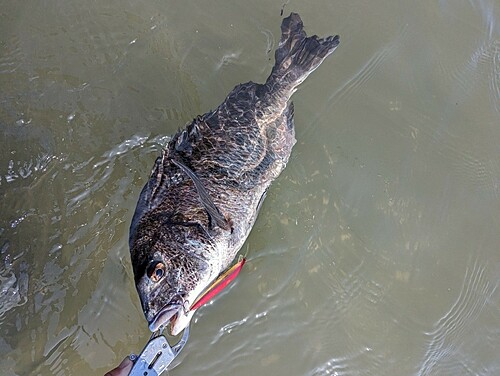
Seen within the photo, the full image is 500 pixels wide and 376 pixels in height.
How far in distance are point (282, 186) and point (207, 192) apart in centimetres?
122

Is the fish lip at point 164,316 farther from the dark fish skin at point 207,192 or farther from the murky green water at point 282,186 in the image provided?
the murky green water at point 282,186

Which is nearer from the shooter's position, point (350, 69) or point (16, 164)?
point (16, 164)

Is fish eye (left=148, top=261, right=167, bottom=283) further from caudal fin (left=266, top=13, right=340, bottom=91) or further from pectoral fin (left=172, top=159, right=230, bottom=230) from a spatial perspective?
caudal fin (left=266, top=13, right=340, bottom=91)

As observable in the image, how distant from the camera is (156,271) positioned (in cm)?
328

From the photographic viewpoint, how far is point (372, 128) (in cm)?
505

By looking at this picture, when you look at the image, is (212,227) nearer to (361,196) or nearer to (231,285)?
(231,285)

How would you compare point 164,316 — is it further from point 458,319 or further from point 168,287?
point 458,319

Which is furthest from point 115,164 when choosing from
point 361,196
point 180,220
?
point 361,196

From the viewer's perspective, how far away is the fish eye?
326cm

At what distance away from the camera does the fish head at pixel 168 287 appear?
3.21 m

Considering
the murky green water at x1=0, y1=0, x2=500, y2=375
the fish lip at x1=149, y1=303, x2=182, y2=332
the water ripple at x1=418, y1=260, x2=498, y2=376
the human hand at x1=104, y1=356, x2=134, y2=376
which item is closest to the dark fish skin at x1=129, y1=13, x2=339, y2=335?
the fish lip at x1=149, y1=303, x2=182, y2=332

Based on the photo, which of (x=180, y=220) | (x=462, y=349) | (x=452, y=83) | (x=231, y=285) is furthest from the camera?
(x=452, y=83)

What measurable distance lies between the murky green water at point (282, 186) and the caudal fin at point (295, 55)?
0.54 m

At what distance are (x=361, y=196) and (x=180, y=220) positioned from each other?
1942 mm
